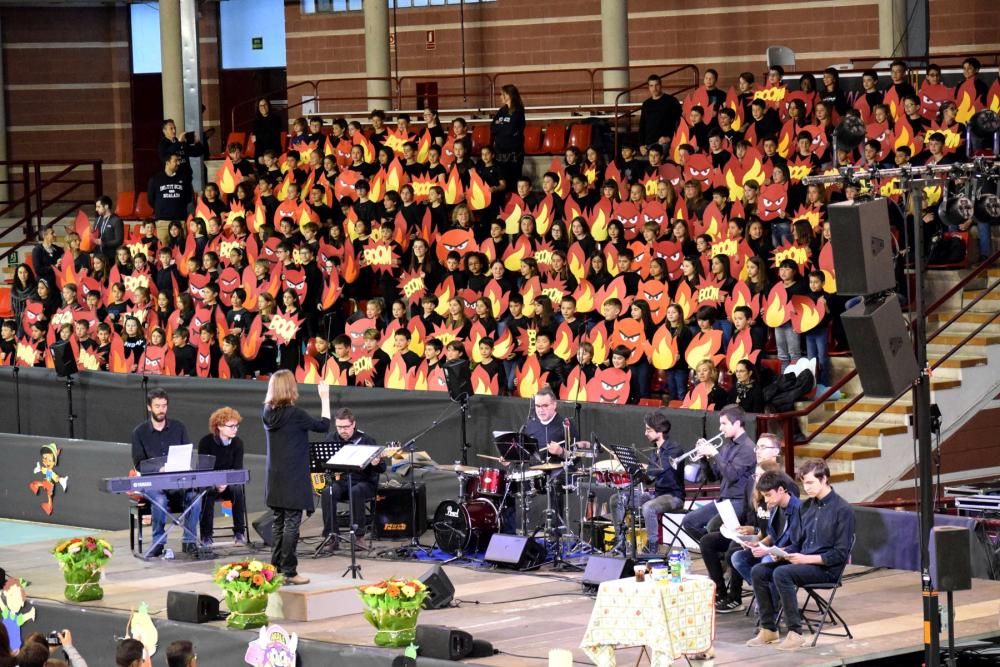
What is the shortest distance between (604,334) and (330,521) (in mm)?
3320

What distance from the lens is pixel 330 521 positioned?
1600 centimetres

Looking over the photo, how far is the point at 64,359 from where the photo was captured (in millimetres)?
20938

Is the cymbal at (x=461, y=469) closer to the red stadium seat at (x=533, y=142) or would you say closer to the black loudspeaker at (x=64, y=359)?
the black loudspeaker at (x=64, y=359)

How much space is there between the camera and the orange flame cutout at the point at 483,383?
1753 centimetres

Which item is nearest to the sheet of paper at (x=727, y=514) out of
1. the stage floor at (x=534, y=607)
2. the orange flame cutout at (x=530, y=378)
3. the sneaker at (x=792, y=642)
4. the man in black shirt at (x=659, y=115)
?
the stage floor at (x=534, y=607)

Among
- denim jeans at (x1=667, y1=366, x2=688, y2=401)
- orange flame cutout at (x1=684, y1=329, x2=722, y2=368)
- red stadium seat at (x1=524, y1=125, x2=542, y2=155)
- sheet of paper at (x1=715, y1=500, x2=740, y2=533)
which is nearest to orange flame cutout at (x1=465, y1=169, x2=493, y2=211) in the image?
red stadium seat at (x1=524, y1=125, x2=542, y2=155)

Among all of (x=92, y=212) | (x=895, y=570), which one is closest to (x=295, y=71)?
(x=92, y=212)

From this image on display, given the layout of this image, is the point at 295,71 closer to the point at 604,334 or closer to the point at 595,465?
the point at 604,334

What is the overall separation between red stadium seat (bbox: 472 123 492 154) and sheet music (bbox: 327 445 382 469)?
8.73 m

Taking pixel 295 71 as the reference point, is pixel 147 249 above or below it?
below

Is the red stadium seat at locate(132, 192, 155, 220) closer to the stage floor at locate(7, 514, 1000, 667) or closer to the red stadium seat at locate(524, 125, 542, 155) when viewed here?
the red stadium seat at locate(524, 125, 542, 155)

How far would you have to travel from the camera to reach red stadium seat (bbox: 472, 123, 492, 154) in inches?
915

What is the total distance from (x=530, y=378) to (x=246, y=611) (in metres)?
5.23

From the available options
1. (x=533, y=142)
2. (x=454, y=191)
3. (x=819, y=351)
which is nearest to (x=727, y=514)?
(x=819, y=351)
